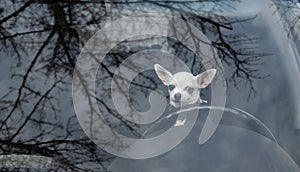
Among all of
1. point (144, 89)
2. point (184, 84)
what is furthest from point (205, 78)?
point (144, 89)

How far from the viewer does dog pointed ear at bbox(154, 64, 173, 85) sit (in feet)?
6.03

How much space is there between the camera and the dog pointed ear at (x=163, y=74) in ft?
6.03

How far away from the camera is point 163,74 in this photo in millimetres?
1852

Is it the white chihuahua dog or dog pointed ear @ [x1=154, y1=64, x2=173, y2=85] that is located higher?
dog pointed ear @ [x1=154, y1=64, x2=173, y2=85]

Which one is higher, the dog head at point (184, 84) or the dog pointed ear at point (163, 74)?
the dog pointed ear at point (163, 74)

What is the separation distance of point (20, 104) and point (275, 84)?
2.83ft

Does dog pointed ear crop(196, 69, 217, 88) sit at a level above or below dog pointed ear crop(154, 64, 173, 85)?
below

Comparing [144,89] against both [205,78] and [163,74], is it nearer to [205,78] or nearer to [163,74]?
[163,74]

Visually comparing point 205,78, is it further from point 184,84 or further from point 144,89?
point 144,89

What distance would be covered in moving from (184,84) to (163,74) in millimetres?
79

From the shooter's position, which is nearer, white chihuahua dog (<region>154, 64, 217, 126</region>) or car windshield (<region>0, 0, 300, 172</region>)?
car windshield (<region>0, 0, 300, 172</region>)

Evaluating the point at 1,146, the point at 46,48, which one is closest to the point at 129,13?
the point at 46,48

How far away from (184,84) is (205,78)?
0.07m

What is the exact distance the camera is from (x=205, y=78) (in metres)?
1.86
